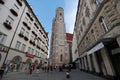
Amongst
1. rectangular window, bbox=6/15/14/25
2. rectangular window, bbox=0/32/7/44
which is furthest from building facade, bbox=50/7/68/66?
rectangular window, bbox=0/32/7/44

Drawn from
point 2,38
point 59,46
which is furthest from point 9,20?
point 59,46

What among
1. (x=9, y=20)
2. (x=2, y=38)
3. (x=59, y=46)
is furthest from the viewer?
(x=59, y=46)

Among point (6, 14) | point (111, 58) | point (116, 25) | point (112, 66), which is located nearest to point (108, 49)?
point (111, 58)

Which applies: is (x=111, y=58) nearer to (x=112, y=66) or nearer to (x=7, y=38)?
(x=112, y=66)

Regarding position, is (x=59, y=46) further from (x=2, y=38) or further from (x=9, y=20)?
(x=2, y=38)

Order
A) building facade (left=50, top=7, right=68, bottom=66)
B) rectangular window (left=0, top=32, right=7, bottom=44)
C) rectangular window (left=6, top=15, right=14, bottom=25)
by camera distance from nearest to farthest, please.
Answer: rectangular window (left=0, top=32, right=7, bottom=44), rectangular window (left=6, top=15, right=14, bottom=25), building facade (left=50, top=7, right=68, bottom=66)

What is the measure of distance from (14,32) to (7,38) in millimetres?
2240

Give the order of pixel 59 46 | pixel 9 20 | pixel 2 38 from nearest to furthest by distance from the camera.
A: pixel 2 38 < pixel 9 20 < pixel 59 46

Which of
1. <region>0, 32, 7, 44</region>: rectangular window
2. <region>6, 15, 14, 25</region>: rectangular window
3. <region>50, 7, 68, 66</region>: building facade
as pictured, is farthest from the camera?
<region>50, 7, 68, 66</region>: building facade

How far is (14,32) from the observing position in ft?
54.1

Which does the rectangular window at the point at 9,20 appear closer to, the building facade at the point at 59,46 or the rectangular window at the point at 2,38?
the rectangular window at the point at 2,38

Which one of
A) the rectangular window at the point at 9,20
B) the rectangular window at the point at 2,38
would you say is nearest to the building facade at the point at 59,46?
the rectangular window at the point at 9,20

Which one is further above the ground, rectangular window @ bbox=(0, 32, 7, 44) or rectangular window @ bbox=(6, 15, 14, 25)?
rectangular window @ bbox=(6, 15, 14, 25)

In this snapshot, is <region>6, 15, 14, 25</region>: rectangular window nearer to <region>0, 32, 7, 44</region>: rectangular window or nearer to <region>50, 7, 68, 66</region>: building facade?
<region>0, 32, 7, 44</region>: rectangular window
